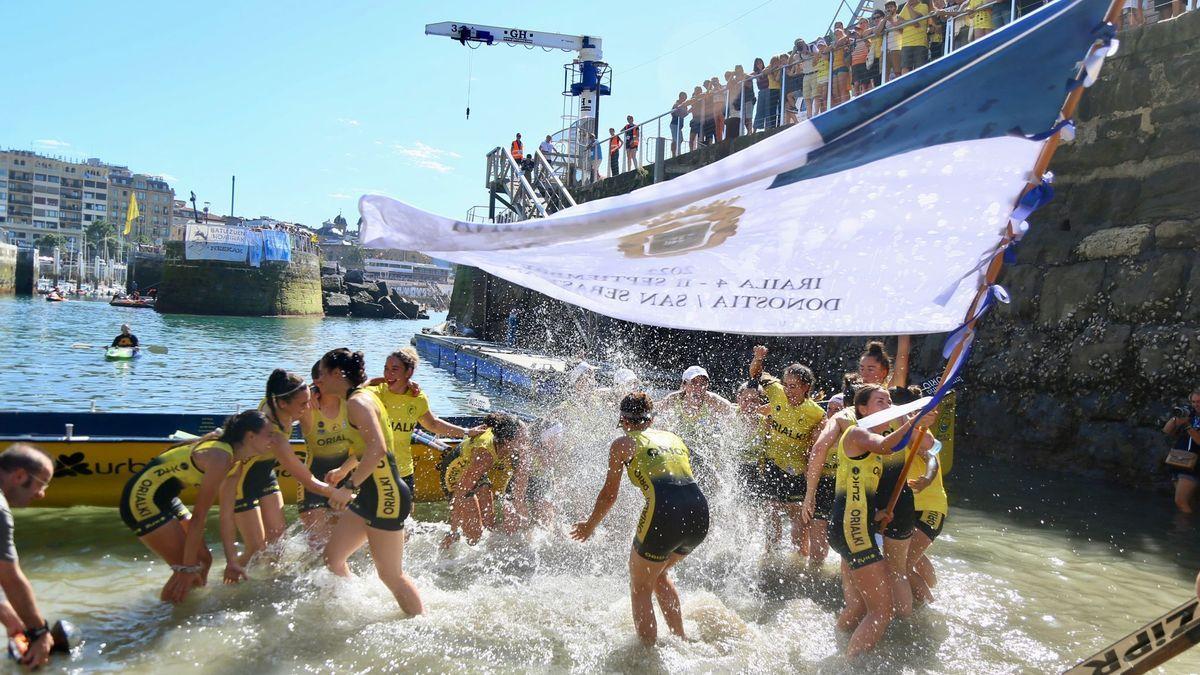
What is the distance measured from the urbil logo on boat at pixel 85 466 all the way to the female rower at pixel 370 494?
12.0 ft

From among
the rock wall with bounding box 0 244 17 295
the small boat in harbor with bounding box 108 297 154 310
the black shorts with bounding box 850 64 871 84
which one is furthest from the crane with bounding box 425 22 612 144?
the rock wall with bounding box 0 244 17 295

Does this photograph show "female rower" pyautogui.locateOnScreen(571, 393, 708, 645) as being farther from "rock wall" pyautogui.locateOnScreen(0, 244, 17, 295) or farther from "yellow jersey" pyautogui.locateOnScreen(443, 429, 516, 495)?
"rock wall" pyautogui.locateOnScreen(0, 244, 17, 295)

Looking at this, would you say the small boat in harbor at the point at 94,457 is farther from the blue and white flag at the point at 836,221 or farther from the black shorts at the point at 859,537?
the black shorts at the point at 859,537

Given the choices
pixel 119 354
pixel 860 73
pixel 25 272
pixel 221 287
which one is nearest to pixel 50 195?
pixel 25 272

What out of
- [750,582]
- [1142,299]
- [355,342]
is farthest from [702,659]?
[355,342]

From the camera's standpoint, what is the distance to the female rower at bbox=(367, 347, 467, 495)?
722 centimetres

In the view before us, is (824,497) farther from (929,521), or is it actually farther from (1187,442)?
(1187,442)

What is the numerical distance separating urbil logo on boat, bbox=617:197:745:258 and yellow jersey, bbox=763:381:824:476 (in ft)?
12.7

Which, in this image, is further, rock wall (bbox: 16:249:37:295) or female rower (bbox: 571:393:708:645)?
rock wall (bbox: 16:249:37:295)

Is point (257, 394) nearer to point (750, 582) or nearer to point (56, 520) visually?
Result: point (56, 520)

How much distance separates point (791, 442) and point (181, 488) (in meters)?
5.14

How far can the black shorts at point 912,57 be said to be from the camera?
574 inches

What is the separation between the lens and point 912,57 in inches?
581

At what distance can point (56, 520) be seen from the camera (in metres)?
8.43
